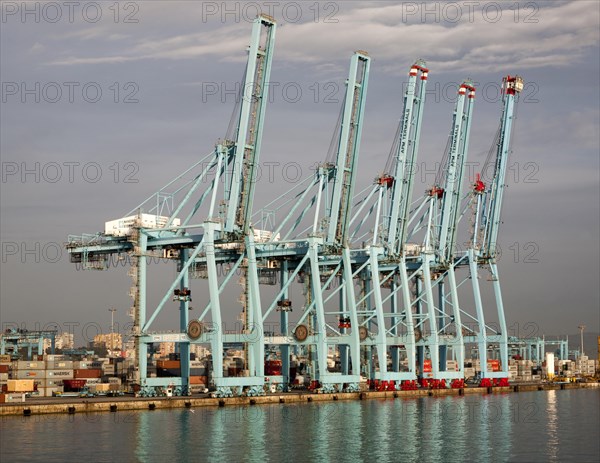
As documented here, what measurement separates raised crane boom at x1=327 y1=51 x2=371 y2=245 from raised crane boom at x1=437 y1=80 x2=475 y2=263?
64.3 feet

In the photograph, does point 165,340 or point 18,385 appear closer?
point 165,340

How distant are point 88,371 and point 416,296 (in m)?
33.8

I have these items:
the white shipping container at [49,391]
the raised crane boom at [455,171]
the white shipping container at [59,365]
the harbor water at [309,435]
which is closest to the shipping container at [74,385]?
the white shipping container at [49,391]

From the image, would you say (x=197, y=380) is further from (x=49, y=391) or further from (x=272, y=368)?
(x=49, y=391)

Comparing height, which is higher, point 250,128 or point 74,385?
point 250,128

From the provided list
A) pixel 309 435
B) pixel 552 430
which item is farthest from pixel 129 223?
pixel 552 430

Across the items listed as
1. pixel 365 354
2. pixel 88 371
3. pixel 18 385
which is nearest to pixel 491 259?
pixel 365 354

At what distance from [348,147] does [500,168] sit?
27.4 metres

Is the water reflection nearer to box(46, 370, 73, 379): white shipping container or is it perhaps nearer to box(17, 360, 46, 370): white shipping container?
box(46, 370, 73, 379): white shipping container

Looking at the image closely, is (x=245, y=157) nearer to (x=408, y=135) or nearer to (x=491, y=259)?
(x=408, y=135)

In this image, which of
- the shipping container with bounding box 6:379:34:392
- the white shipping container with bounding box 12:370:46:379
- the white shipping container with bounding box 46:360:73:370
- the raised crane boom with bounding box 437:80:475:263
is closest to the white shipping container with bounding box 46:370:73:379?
the white shipping container with bounding box 46:360:73:370

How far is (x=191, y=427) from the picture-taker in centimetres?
5459

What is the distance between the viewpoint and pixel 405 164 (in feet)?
289

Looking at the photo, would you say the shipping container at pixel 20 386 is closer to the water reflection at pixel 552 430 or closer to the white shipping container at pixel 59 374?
the white shipping container at pixel 59 374
